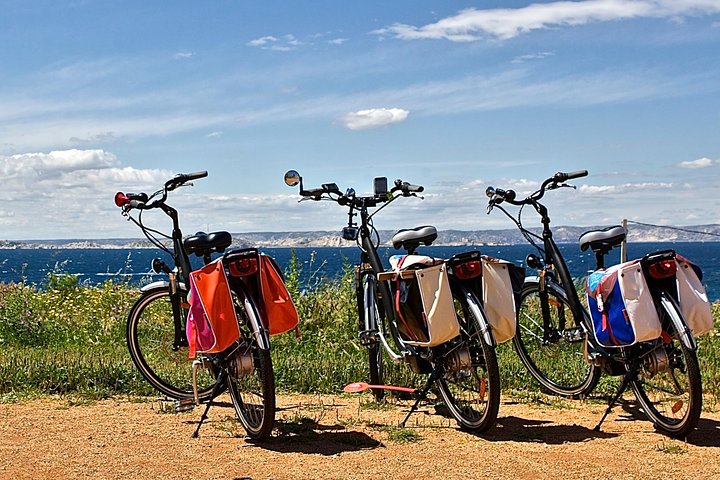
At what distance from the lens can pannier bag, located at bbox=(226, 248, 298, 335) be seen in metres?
5.80

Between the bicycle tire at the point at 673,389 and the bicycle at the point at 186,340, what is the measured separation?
233 cm

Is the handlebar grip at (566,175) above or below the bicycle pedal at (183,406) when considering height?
above

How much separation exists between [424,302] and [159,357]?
2.62 meters

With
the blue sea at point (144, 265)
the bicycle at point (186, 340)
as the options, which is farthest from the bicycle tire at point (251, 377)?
the blue sea at point (144, 265)

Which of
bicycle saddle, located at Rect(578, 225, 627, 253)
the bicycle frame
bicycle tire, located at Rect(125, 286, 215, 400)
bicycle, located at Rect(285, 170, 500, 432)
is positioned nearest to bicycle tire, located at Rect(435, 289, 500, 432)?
bicycle, located at Rect(285, 170, 500, 432)

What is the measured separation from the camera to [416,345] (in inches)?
241

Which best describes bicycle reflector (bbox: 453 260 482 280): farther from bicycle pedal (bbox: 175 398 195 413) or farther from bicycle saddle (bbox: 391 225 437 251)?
bicycle pedal (bbox: 175 398 195 413)

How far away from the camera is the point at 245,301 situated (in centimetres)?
574

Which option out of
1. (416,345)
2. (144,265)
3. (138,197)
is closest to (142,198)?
(138,197)

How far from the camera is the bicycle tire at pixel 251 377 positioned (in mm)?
5551

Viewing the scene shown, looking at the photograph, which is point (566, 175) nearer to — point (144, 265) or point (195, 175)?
point (195, 175)

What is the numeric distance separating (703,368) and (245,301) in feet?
13.9

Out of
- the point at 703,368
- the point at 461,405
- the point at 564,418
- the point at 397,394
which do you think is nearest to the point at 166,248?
the point at 397,394

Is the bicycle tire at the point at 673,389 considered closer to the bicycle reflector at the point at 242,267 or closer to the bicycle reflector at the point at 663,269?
the bicycle reflector at the point at 663,269
